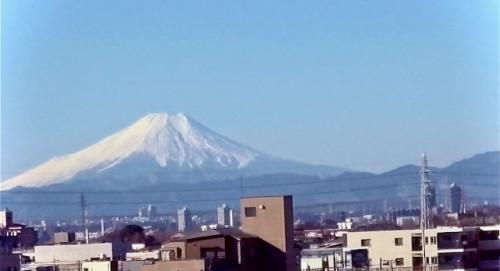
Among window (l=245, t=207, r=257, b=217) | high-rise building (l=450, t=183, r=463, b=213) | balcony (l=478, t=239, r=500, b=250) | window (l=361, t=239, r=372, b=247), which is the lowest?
balcony (l=478, t=239, r=500, b=250)

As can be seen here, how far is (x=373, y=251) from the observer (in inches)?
728

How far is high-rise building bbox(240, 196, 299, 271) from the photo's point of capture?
50.5ft

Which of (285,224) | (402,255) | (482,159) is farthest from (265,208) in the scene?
(482,159)

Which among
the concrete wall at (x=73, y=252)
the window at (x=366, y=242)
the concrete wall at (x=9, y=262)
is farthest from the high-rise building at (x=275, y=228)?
the concrete wall at (x=73, y=252)

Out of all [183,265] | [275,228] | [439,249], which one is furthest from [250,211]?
[439,249]

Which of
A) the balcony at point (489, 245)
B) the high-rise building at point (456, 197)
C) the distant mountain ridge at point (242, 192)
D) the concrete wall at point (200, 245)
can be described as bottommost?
the balcony at point (489, 245)

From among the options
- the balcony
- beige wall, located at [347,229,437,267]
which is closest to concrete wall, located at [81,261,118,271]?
beige wall, located at [347,229,437,267]

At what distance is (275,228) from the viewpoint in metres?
15.4

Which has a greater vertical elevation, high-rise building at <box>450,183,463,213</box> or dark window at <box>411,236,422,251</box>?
high-rise building at <box>450,183,463,213</box>

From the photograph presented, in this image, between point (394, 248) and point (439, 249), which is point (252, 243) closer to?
point (439, 249)

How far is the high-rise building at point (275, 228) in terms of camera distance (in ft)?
50.5

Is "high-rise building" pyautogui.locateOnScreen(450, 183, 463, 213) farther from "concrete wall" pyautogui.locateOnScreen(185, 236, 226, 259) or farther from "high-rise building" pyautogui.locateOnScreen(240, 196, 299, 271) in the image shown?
"concrete wall" pyautogui.locateOnScreen(185, 236, 226, 259)

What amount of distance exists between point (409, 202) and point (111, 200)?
1012 inches

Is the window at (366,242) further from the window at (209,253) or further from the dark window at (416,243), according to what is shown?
the window at (209,253)
